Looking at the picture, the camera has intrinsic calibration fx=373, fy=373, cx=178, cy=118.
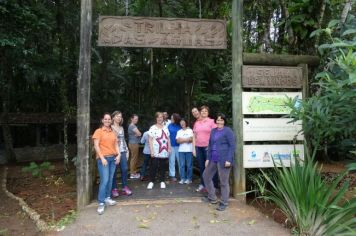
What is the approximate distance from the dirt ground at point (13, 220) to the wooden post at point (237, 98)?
3.30 metres

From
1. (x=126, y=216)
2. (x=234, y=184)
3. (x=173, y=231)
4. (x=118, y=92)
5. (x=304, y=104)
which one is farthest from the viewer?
(x=118, y=92)

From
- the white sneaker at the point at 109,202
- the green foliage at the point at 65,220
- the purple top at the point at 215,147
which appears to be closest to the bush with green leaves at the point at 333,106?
the purple top at the point at 215,147

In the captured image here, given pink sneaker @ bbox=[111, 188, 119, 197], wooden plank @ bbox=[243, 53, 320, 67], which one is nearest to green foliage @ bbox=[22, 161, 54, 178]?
pink sneaker @ bbox=[111, 188, 119, 197]

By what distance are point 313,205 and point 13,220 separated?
15.4ft

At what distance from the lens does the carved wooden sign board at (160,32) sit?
6.34 meters

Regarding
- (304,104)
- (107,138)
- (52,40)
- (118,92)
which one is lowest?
(107,138)

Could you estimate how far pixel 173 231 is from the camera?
4.95 m

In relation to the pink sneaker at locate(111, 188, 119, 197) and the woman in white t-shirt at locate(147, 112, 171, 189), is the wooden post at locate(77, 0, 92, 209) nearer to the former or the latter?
the pink sneaker at locate(111, 188, 119, 197)

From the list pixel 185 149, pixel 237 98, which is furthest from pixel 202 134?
pixel 237 98

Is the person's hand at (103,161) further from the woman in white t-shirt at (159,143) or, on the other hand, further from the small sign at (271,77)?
the small sign at (271,77)

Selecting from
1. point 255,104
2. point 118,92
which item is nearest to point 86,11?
point 255,104

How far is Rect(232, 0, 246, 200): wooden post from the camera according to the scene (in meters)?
6.41

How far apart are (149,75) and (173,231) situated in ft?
35.5

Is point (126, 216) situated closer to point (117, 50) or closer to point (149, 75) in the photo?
point (149, 75)
